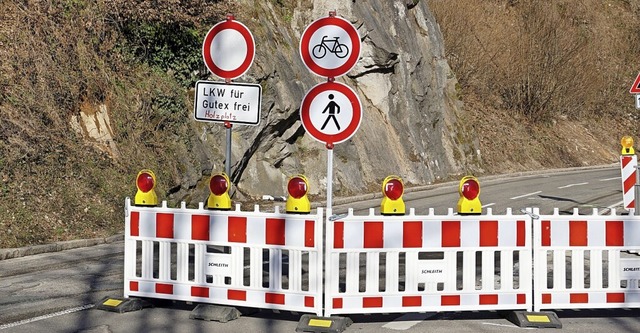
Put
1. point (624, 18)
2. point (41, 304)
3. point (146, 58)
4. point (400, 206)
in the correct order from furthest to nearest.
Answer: point (624, 18) < point (146, 58) < point (41, 304) < point (400, 206)

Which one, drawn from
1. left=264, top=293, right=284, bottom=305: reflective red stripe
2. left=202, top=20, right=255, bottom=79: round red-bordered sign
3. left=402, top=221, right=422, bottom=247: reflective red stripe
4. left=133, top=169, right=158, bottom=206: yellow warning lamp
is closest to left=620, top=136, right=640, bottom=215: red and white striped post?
left=402, top=221, right=422, bottom=247: reflective red stripe

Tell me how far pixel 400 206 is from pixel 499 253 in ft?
3.79

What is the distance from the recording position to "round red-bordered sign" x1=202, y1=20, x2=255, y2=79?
8.55m

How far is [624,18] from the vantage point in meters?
56.0

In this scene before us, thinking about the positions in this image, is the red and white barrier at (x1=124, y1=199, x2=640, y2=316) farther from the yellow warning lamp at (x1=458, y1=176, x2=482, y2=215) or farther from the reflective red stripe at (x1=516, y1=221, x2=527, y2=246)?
the yellow warning lamp at (x1=458, y1=176, x2=482, y2=215)

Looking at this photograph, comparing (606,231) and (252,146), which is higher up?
(252,146)

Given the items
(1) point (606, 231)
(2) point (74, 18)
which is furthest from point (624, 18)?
(1) point (606, 231)

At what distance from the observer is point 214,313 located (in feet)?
24.7

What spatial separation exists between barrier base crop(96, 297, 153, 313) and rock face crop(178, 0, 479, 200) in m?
8.77

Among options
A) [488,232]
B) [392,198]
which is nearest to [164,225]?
[392,198]

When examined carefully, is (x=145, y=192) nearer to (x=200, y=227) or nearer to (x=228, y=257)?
(x=200, y=227)

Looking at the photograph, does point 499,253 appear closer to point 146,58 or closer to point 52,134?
point 52,134

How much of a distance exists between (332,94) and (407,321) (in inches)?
86.0

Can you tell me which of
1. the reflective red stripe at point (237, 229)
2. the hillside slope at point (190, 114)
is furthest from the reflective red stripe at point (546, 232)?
the hillside slope at point (190, 114)
